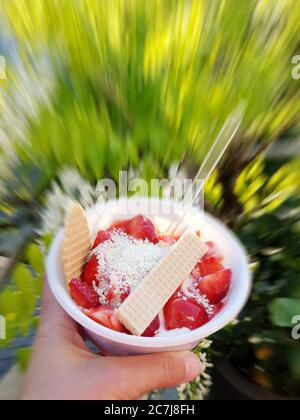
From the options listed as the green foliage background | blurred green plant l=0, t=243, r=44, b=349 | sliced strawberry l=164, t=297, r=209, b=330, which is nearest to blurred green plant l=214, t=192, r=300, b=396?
the green foliage background

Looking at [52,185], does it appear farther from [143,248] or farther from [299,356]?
[299,356]

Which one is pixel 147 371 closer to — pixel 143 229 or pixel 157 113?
pixel 143 229

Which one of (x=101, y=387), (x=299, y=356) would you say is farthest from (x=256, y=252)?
(x=101, y=387)

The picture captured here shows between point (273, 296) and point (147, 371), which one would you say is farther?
point (273, 296)

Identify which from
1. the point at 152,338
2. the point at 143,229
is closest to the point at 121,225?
the point at 143,229

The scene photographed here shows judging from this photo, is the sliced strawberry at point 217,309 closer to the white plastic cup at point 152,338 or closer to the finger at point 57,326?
the white plastic cup at point 152,338

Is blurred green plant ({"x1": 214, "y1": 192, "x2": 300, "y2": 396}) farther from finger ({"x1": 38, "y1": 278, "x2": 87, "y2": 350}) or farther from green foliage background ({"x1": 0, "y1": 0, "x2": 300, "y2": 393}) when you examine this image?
finger ({"x1": 38, "y1": 278, "x2": 87, "y2": 350})
